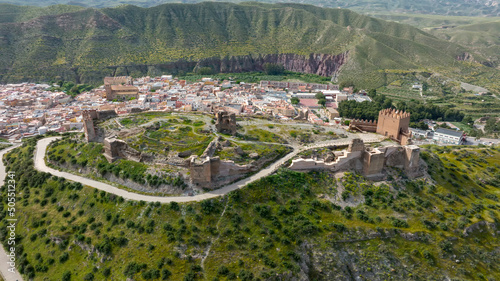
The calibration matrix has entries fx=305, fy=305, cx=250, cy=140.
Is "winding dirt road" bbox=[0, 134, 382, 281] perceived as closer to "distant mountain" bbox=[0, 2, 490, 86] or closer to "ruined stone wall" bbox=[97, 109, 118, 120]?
"ruined stone wall" bbox=[97, 109, 118, 120]

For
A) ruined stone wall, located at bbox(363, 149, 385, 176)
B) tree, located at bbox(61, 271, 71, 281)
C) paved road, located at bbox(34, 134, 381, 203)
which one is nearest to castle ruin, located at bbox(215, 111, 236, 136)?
paved road, located at bbox(34, 134, 381, 203)

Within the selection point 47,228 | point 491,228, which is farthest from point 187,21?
point 491,228

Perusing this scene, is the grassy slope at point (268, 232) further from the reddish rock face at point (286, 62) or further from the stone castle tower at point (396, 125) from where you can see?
the reddish rock face at point (286, 62)

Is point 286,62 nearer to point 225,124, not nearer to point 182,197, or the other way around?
point 225,124

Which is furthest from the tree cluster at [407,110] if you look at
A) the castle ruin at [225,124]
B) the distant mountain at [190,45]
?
the castle ruin at [225,124]

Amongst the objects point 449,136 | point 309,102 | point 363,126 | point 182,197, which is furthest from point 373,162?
point 309,102

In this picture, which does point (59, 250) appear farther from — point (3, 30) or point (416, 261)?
point (3, 30)
